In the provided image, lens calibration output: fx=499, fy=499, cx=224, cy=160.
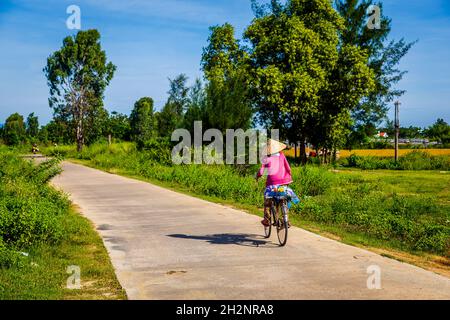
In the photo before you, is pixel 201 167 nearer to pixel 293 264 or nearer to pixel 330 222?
pixel 330 222

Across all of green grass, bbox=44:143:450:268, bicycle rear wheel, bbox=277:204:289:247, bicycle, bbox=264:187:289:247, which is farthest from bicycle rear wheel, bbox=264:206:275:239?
green grass, bbox=44:143:450:268

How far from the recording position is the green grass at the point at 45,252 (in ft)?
20.7

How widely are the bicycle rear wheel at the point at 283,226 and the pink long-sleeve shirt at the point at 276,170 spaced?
519mm

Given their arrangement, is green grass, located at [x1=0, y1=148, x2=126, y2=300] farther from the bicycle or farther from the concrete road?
the bicycle

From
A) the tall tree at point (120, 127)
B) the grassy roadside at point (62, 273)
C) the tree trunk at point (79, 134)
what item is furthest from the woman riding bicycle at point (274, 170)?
the tall tree at point (120, 127)

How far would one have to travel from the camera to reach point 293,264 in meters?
7.59

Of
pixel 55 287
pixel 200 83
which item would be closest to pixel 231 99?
pixel 200 83

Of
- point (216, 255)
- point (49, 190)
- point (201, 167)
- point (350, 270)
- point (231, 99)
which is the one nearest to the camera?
point (350, 270)

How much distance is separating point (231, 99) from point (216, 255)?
19205 mm

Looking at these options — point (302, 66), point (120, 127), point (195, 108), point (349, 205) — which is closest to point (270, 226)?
point (349, 205)

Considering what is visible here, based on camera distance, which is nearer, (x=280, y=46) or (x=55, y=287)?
(x=55, y=287)

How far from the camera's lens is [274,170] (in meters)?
9.35

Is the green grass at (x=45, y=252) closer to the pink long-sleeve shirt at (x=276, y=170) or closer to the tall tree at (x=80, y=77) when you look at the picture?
the pink long-sleeve shirt at (x=276, y=170)
